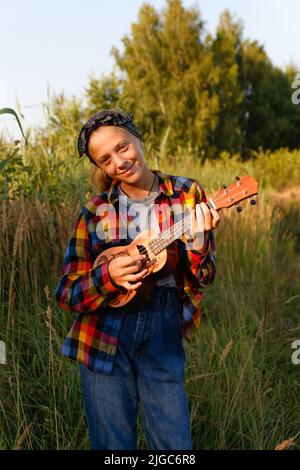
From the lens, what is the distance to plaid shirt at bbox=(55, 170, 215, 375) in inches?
67.0

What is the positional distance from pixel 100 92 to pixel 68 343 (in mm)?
13073

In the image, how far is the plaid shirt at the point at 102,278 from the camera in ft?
5.58

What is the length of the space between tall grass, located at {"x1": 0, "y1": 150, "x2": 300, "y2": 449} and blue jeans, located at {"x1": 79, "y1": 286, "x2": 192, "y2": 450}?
26 cm

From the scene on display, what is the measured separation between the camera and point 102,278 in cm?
170

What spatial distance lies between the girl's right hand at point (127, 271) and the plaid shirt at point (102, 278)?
1.2 inches

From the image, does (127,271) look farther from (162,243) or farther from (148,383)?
(148,383)

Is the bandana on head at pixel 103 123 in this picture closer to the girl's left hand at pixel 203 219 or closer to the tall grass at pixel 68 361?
the girl's left hand at pixel 203 219

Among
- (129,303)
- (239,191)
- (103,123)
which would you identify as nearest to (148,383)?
(129,303)

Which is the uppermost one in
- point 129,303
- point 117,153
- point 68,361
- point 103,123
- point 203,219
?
point 103,123

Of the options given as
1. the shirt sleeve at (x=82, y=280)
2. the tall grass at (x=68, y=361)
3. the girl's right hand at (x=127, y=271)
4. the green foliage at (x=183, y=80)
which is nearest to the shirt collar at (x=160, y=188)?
the shirt sleeve at (x=82, y=280)

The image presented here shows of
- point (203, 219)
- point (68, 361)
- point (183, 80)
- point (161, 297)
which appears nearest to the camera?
point (203, 219)

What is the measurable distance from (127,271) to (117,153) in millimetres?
370

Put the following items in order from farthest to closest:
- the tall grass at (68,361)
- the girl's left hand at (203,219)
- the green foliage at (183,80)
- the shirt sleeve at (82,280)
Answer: the green foliage at (183,80)
the tall grass at (68,361)
the shirt sleeve at (82,280)
the girl's left hand at (203,219)

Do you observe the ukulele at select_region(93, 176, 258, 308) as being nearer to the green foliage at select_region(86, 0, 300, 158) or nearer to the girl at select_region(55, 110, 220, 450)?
the girl at select_region(55, 110, 220, 450)
